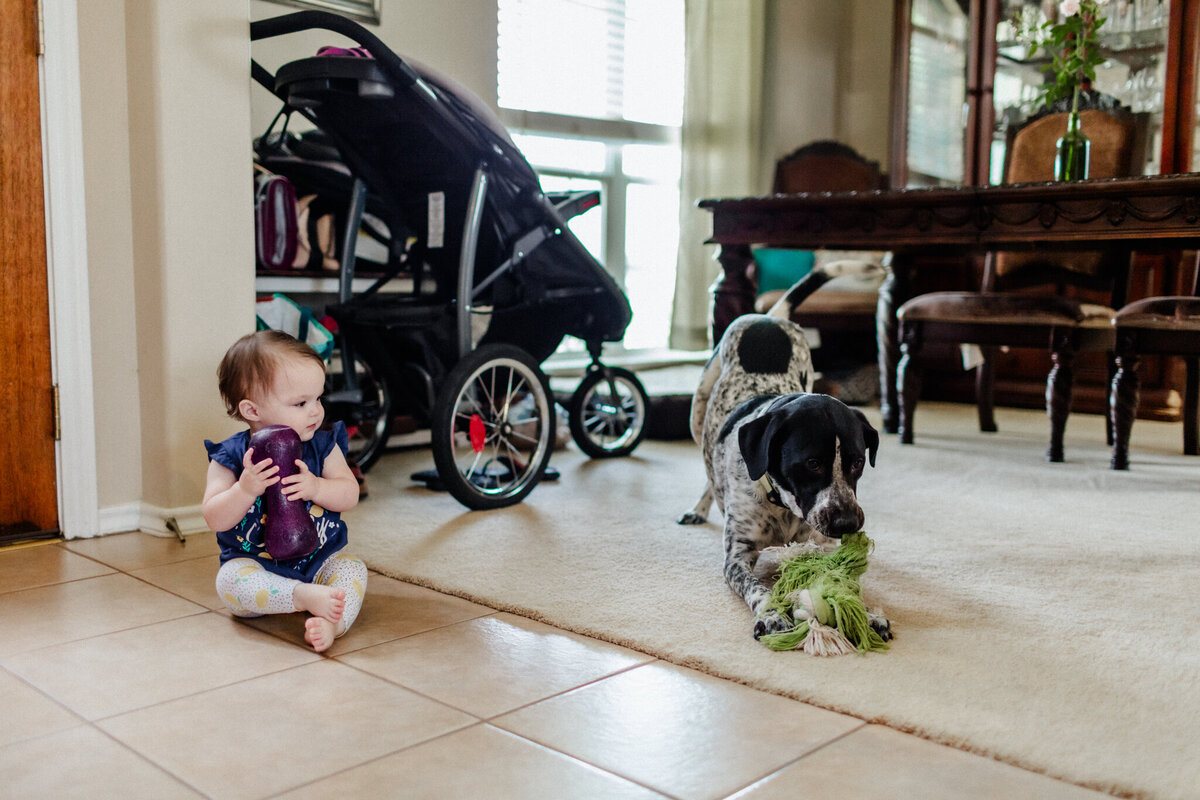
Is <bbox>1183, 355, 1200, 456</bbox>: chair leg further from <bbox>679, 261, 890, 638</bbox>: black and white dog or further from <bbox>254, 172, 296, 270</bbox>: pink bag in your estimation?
<bbox>254, 172, 296, 270</bbox>: pink bag

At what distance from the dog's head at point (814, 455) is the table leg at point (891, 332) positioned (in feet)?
7.37

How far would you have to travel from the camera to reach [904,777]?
1.18 metres

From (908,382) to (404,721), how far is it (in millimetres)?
2710

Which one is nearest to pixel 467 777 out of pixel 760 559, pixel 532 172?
pixel 760 559

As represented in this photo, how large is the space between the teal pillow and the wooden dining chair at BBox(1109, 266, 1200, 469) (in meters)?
2.07

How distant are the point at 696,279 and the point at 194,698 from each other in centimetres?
402

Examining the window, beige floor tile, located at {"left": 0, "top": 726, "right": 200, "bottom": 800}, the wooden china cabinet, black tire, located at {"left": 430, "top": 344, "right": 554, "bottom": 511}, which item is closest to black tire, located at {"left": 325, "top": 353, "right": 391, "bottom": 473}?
black tire, located at {"left": 430, "top": 344, "right": 554, "bottom": 511}

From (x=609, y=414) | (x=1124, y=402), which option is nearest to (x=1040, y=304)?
(x=1124, y=402)

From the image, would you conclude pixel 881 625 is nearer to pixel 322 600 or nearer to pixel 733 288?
pixel 322 600

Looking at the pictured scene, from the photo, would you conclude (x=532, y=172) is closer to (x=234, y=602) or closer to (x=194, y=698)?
(x=234, y=602)

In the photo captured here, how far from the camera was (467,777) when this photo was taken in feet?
3.86

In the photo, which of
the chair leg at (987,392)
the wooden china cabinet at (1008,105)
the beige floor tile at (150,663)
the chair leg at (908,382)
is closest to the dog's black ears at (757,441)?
the beige floor tile at (150,663)

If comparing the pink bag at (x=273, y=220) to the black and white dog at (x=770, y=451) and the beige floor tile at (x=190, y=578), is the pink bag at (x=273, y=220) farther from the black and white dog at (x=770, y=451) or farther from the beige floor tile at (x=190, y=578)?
the black and white dog at (x=770, y=451)

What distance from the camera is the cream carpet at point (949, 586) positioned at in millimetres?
1327
